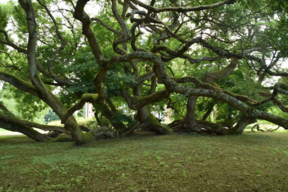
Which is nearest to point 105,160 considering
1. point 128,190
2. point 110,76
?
point 128,190

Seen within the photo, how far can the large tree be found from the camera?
6.07 meters

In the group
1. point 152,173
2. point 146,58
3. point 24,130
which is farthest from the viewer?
point 24,130

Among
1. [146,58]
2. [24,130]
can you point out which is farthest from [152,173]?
[24,130]

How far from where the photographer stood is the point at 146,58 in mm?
6379

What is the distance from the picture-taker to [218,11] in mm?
6238

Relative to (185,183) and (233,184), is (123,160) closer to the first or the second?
(185,183)

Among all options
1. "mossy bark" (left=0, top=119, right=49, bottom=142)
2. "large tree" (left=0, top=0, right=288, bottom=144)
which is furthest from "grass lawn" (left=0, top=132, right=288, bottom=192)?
"mossy bark" (left=0, top=119, right=49, bottom=142)

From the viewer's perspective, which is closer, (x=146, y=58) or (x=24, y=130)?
(x=146, y=58)

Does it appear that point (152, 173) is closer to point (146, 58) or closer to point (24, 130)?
point (146, 58)

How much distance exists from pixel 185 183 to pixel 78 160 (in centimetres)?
300

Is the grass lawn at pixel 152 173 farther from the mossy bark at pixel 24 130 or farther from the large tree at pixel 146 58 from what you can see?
the mossy bark at pixel 24 130

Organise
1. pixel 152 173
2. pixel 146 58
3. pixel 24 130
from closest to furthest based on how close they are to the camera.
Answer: pixel 152 173 → pixel 146 58 → pixel 24 130

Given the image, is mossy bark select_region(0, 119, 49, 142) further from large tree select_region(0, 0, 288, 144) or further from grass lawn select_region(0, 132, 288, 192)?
grass lawn select_region(0, 132, 288, 192)

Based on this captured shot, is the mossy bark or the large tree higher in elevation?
the large tree
